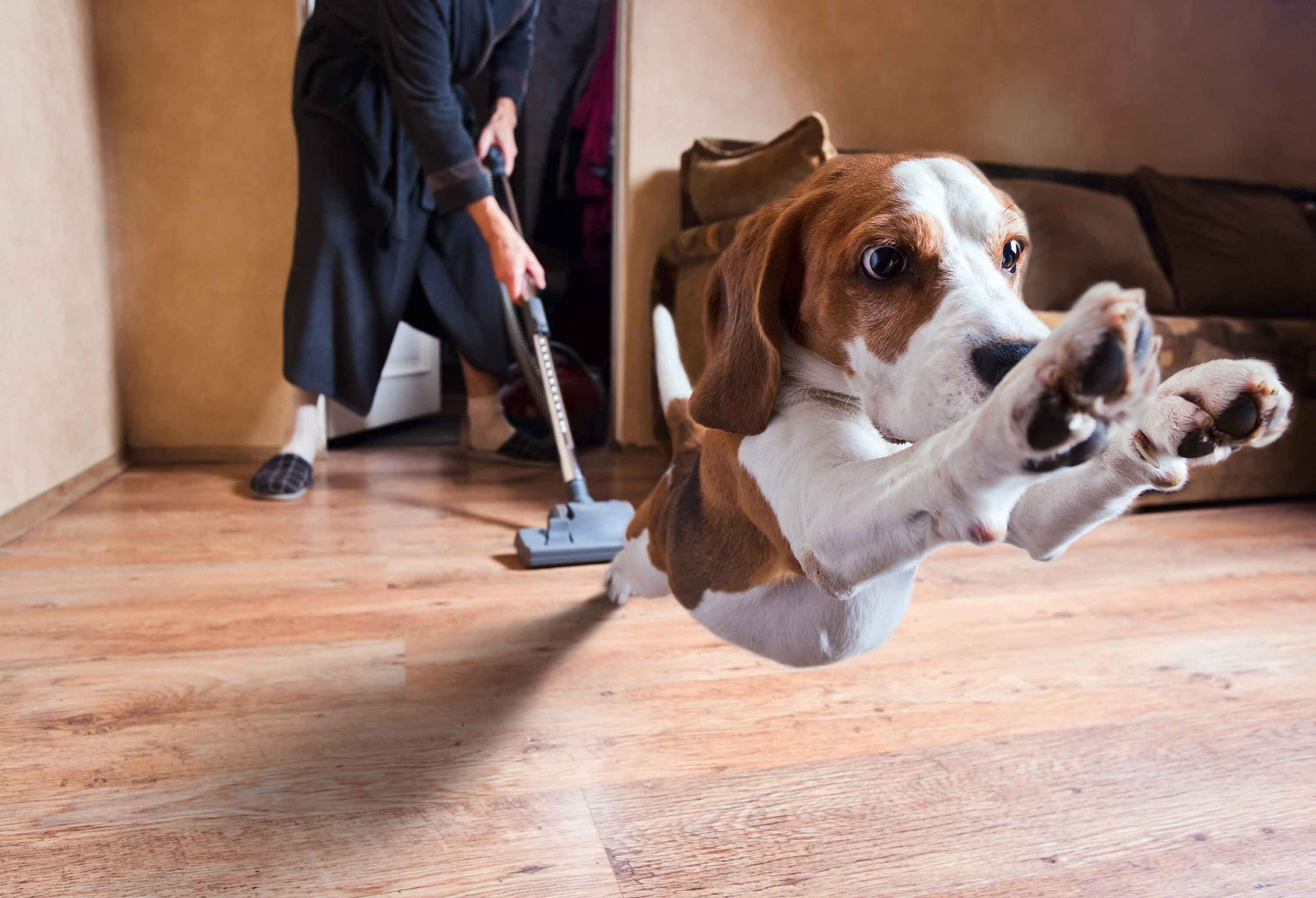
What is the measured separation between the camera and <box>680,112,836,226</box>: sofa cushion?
1.85 meters

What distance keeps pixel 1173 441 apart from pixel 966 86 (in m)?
2.90

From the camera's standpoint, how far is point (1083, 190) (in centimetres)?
268

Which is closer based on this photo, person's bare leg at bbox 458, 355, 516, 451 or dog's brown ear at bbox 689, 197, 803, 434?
dog's brown ear at bbox 689, 197, 803, 434

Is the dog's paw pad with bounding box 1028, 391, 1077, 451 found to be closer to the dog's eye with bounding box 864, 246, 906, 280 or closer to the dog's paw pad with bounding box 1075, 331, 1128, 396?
the dog's paw pad with bounding box 1075, 331, 1128, 396

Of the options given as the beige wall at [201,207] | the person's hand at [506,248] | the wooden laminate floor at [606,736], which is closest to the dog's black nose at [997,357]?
the wooden laminate floor at [606,736]

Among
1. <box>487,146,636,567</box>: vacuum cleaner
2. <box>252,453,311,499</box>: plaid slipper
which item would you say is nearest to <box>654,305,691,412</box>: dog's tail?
<box>487,146,636,567</box>: vacuum cleaner

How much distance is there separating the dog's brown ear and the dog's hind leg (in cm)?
24

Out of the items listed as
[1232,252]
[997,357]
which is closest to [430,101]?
[997,357]

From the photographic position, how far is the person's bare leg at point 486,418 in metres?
2.70

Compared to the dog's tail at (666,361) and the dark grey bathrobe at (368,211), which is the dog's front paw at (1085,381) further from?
Answer: the dark grey bathrobe at (368,211)

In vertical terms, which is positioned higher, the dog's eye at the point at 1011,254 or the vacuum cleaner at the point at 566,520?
the dog's eye at the point at 1011,254

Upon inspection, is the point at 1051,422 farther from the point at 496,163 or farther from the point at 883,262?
the point at 496,163

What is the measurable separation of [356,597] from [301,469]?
2.92ft

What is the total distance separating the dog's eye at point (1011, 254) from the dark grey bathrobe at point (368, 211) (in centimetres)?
160
